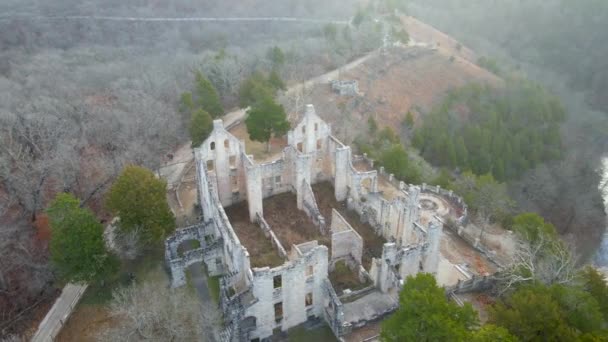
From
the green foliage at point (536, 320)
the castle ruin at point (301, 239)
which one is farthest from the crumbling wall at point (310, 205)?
the green foliage at point (536, 320)

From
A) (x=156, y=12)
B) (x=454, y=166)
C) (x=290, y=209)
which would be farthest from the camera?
(x=156, y=12)

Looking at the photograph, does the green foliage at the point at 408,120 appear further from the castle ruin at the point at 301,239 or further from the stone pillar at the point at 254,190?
the stone pillar at the point at 254,190

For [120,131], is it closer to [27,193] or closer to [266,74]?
[27,193]

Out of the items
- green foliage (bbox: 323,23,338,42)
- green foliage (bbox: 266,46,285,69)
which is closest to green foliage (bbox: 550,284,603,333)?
green foliage (bbox: 266,46,285,69)

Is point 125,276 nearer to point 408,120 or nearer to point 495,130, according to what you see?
point 408,120

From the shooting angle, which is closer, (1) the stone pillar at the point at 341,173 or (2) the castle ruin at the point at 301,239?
(2) the castle ruin at the point at 301,239

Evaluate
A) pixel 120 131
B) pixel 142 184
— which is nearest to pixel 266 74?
pixel 120 131

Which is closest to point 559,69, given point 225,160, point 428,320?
point 225,160
